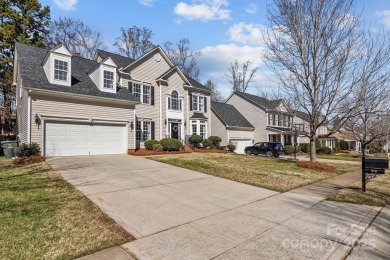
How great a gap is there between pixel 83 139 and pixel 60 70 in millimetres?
4501

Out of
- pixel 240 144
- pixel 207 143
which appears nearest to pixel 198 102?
pixel 207 143

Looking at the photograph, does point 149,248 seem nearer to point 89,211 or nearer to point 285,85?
point 89,211

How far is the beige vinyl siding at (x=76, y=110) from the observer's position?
1413 cm

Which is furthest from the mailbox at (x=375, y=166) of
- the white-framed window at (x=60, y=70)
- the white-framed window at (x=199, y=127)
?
the white-framed window at (x=199, y=127)

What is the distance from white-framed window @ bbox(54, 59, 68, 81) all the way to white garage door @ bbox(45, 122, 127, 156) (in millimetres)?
2983

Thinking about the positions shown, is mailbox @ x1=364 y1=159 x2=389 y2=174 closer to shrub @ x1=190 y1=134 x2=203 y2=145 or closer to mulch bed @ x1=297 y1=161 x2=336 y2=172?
mulch bed @ x1=297 y1=161 x2=336 y2=172

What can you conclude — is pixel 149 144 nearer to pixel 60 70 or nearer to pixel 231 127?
pixel 60 70

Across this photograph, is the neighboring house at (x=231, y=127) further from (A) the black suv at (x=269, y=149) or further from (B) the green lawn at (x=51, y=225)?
(B) the green lawn at (x=51, y=225)

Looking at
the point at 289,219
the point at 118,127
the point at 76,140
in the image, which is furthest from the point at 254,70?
the point at 289,219

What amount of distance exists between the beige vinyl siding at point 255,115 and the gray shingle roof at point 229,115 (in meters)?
0.74

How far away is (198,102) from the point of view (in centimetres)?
2617

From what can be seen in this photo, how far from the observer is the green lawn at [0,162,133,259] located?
3.94 m

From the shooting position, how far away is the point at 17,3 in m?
26.6

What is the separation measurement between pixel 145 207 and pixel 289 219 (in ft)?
11.1
